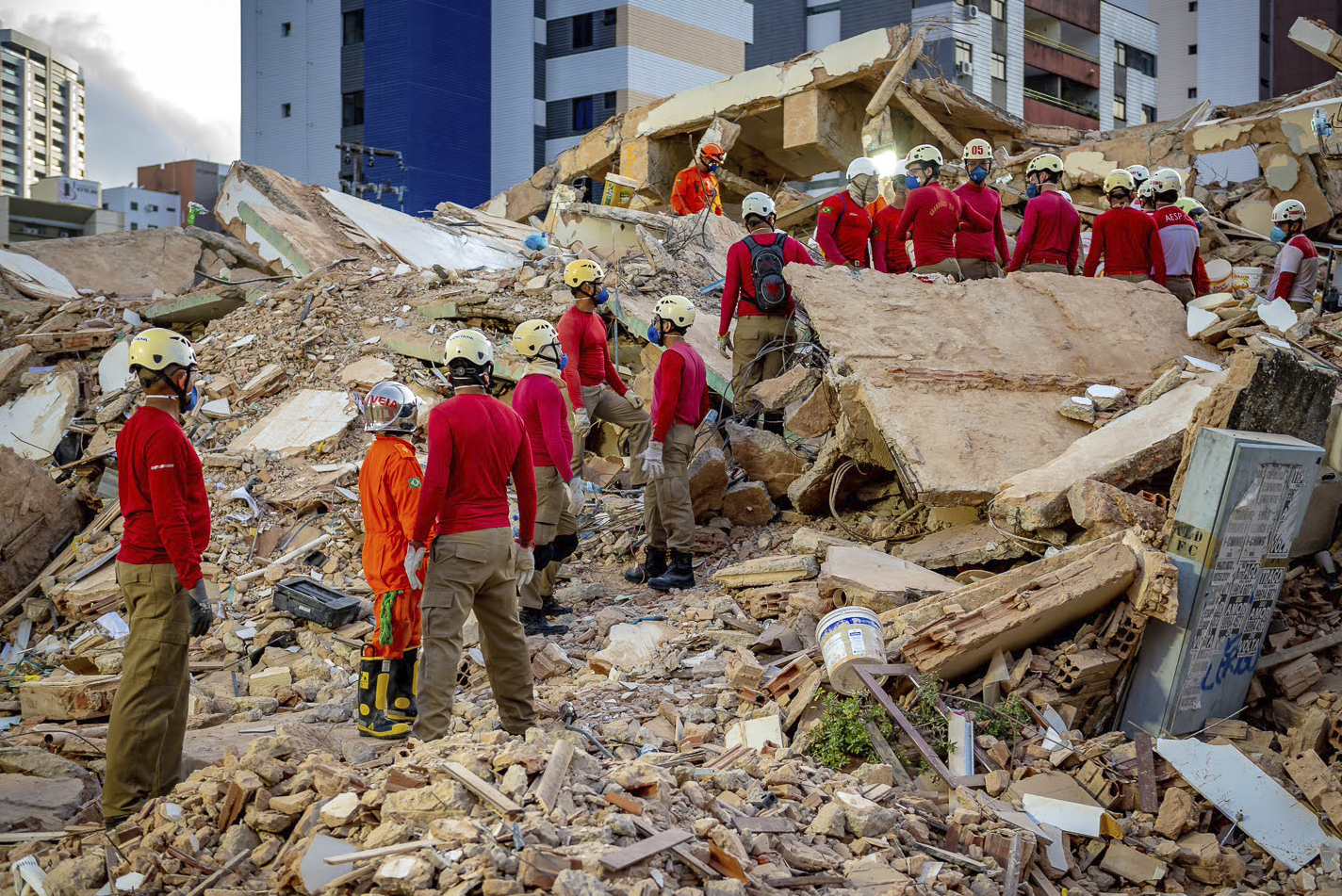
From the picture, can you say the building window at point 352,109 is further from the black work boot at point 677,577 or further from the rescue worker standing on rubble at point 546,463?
the black work boot at point 677,577

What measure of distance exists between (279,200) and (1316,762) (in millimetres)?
13810

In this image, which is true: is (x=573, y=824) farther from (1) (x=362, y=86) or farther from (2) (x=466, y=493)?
(1) (x=362, y=86)

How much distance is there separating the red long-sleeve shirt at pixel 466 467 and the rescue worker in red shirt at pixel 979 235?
18.7 feet

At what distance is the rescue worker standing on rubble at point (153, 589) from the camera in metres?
4.53

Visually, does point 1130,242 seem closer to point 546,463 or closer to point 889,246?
point 889,246

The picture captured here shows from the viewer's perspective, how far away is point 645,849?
3.30 m

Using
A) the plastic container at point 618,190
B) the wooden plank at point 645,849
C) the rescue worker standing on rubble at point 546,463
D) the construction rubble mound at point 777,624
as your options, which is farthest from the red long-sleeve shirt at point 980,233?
the plastic container at point 618,190

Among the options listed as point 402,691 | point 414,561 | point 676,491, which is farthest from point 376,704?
point 676,491

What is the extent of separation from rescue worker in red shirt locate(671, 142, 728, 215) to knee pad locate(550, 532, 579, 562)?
279 inches

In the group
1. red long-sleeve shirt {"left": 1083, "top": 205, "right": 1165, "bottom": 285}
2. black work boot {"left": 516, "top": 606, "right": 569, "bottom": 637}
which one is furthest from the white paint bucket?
red long-sleeve shirt {"left": 1083, "top": 205, "right": 1165, "bottom": 285}

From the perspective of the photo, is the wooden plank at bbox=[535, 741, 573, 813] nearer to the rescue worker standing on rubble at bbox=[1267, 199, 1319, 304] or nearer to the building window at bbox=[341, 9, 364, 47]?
the rescue worker standing on rubble at bbox=[1267, 199, 1319, 304]

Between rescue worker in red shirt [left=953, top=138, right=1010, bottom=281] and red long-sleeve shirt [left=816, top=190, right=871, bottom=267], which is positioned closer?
red long-sleeve shirt [left=816, top=190, right=871, bottom=267]

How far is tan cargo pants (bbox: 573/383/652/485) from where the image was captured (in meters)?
7.74

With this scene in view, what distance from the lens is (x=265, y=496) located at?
9.36 m
